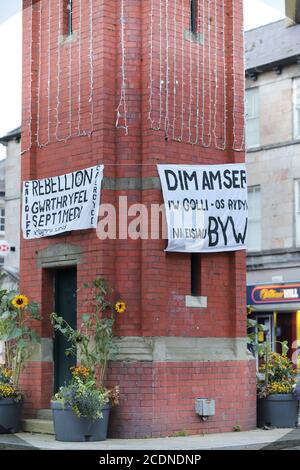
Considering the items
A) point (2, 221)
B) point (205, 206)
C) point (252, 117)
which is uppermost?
point (252, 117)

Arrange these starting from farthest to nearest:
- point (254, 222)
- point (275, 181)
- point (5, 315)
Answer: point (254, 222) < point (275, 181) < point (5, 315)

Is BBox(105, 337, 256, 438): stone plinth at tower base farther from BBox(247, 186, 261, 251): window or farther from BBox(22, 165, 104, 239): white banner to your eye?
BBox(247, 186, 261, 251): window

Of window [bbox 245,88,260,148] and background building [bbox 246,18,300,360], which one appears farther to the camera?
window [bbox 245,88,260,148]

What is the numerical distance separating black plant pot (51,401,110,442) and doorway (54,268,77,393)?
5.95ft

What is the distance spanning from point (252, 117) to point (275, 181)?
8.22 ft

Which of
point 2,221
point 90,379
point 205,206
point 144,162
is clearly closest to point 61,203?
point 144,162

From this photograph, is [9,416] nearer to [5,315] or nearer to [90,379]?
[5,315]

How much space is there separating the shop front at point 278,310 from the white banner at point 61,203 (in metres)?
14.0

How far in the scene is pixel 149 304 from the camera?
15.1m

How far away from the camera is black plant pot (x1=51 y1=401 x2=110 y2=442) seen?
559 inches

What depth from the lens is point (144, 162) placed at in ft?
50.9

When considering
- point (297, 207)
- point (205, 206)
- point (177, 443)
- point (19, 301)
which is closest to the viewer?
point (177, 443)

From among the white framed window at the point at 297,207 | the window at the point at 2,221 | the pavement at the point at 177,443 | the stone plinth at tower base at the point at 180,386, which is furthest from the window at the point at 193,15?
the window at the point at 2,221

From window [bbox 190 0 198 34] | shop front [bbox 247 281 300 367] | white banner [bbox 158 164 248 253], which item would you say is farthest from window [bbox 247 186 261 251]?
window [bbox 190 0 198 34]
